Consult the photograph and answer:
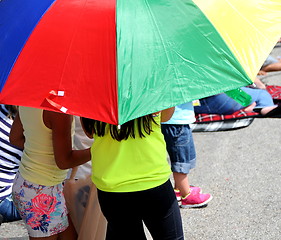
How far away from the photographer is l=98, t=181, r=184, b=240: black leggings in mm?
2574

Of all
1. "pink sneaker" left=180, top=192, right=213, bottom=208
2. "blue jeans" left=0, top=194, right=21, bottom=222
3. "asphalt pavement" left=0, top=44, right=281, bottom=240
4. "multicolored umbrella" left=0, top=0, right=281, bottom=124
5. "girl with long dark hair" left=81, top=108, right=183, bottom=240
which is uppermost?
"multicolored umbrella" left=0, top=0, right=281, bottom=124

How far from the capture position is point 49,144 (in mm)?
2758

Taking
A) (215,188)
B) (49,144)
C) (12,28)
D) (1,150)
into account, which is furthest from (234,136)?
(12,28)

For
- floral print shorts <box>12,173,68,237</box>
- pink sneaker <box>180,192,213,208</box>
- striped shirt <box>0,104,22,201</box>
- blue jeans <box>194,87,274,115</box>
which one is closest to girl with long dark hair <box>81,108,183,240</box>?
floral print shorts <box>12,173,68,237</box>

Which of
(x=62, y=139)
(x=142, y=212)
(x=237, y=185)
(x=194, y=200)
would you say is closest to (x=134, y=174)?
(x=142, y=212)

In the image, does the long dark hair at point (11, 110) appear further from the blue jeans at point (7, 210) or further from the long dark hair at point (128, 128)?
the long dark hair at point (128, 128)

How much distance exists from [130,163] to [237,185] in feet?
6.83

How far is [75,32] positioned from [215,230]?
2075 mm

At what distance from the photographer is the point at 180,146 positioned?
4000 mm

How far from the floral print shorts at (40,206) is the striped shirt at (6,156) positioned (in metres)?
0.99

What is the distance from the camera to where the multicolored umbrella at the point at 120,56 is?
2.18 meters

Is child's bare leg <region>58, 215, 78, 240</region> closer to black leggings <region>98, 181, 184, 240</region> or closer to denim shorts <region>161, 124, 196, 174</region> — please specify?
black leggings <region>98, 181, 184, 240</region>

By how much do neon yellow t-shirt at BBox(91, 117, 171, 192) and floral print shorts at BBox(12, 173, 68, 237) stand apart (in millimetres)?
393

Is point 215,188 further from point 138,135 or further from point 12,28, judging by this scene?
point 12,28
